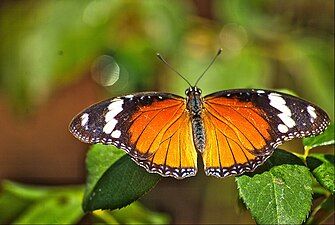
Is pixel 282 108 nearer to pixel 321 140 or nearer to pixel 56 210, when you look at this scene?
pixel 321 140

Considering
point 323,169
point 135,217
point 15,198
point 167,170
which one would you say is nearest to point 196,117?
point 167,170

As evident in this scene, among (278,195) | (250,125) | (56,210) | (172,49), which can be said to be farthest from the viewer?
(172,49)

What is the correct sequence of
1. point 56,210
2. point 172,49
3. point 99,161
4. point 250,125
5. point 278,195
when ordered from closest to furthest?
point 278,195
point 250,125
point 99,161
point 56,210
point 172,49

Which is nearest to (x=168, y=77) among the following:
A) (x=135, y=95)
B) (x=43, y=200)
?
(x=43, y=200)

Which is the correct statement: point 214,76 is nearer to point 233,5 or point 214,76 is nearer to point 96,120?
point 233,5

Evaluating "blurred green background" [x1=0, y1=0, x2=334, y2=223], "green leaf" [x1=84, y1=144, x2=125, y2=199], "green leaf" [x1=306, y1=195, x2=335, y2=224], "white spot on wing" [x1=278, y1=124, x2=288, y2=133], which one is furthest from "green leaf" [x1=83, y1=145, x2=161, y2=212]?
"blurred green background" [x1=0, y1=0, x2=334, y2=223]

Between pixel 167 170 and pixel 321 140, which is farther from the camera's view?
pixel 321 140
